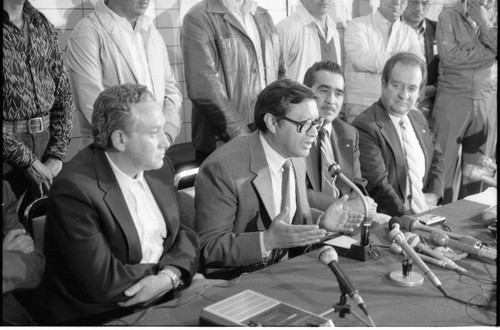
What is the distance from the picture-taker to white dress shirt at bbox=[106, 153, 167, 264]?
2064 mm

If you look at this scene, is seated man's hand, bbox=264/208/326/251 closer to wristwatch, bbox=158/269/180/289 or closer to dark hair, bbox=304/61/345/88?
wristwatch, bbox=158/269/180/289

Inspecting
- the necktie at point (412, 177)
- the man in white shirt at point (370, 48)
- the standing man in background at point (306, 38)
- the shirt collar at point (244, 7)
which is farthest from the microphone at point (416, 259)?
the man in white shirt at point (370, 48)

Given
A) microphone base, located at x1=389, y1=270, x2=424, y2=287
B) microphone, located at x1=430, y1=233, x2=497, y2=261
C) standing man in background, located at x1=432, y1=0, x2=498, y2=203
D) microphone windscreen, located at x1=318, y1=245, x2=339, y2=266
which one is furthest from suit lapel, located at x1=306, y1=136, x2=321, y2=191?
standing man in background, located at x1=432, y1=0, x2=498, y2=203

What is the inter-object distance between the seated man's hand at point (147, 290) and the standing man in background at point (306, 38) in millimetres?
2127

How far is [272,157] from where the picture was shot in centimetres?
242

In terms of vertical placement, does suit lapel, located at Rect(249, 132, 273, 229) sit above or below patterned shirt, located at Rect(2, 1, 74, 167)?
below

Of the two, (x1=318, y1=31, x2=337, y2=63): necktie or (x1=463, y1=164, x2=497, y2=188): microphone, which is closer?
(x1=463, y1=164, x2=497, y2=188): microphone

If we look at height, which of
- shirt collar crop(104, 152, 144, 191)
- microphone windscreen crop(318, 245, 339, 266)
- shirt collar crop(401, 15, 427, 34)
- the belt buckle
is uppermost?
shirt collar crop(401, 15, 427, 34)

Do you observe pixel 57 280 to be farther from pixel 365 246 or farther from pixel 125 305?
pixel 365 246

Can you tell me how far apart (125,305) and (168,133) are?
1210 millimetres

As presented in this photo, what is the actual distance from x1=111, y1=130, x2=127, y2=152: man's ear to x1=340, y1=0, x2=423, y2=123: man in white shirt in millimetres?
2355

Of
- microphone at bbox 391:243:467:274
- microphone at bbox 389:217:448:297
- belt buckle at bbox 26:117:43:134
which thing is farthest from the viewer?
belt buckle at bbox 26:117:43:134

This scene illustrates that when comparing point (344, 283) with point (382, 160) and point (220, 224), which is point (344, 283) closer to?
point (220, 224)

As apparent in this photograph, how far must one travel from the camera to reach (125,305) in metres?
1.97
